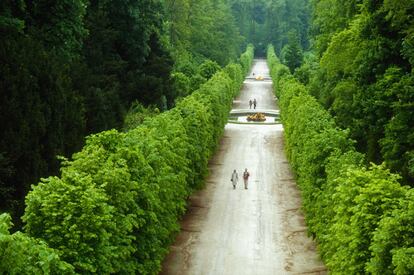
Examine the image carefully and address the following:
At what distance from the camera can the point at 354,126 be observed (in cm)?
3031

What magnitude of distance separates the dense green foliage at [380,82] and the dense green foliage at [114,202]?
331 inches

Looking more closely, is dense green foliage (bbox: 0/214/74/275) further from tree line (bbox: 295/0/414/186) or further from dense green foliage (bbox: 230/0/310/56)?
dense green foliage (bbox: 230/0/310/56)

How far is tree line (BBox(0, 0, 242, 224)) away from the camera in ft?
75.5

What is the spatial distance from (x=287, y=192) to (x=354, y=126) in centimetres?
753

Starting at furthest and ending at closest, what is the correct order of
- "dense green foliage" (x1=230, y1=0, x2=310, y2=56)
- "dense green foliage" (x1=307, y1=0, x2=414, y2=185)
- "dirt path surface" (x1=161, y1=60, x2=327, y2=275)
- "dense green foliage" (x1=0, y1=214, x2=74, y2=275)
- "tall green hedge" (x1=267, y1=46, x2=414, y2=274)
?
"dense green foliage" (x1=230, y1=0, x2=310, y2=56), "dirt path surface" (x1=161, y1=60, x2=327, y2=275), "dense green foliage" (x1=307, y1=0, x2=414, y2=185), "tall green hedge" (x1=267, y1=46, x2=414, y2=274), "dense green foliage" (x1=0, y1=214, x2=74, y2=275)

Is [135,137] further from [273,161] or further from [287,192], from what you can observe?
[273,161]

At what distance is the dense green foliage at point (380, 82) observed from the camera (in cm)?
2289

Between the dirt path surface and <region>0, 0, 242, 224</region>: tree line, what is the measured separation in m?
6.47

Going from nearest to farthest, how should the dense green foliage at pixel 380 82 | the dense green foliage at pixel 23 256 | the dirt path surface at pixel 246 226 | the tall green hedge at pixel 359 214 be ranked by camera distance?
the dense green foliage at pixel 23 256 < the tall green hedge at pixel 359 214 < the dense green foliage at pixel 380 82 < the dirt path surface at pixel 246 226

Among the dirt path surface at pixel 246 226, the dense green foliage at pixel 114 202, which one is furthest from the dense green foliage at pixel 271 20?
the dense green foliage at pixel 114 202

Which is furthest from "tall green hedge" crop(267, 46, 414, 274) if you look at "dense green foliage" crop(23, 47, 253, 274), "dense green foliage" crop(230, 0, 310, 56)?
"dense green foliage" crop(230, 0, 310, 56)

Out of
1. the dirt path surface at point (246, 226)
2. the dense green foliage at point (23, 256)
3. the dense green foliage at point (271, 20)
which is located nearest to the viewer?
the dense green foliage at point (23, 256)

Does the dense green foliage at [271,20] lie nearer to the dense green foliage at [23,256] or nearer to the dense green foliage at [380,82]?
the dense green foliage at [380,82]

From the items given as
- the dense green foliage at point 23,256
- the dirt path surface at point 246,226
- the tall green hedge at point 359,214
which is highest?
the dense green foliage at point 23,256
